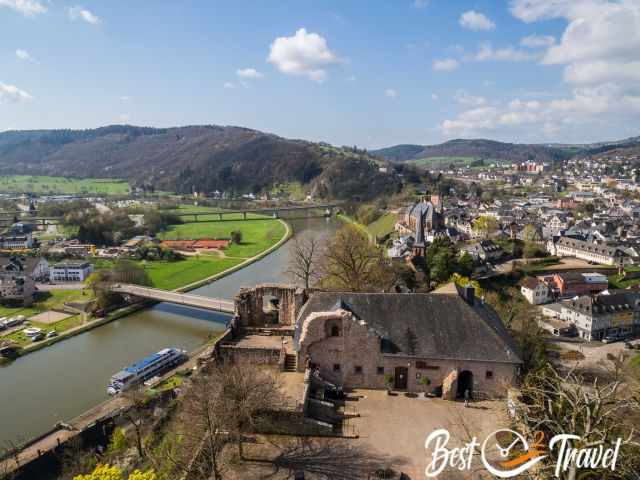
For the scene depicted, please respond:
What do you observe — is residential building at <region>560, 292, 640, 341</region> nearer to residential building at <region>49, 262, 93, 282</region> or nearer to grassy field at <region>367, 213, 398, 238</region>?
grassy field at <region>367, 213, 398, 238</region>

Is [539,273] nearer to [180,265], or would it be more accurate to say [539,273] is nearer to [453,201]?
[180,265]

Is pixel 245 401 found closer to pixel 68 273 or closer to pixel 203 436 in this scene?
pixel 203 436

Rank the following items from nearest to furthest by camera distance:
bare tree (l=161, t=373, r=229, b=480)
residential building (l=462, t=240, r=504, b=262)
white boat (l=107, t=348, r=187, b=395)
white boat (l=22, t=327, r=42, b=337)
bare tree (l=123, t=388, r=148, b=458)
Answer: bare tree (l=161, t=373, r=229, b=480)
bare tree (l=123, t=388, r=148, b=458)
white boat (l=107, t=348, r=187, b=395)
white boat (l=22, t=327, r=42, b=337)
residential building (l=462, t=240, r=504, b=262)

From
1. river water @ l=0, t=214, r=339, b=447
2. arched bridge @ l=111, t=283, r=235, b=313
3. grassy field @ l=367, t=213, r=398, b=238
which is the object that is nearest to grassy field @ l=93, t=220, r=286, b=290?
arched bridge @ l=111, t=283, r=235, b=313

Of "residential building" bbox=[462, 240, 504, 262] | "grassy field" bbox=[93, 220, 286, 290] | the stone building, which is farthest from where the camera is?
"grassy field" bbox=[93, 220, 286, 290]

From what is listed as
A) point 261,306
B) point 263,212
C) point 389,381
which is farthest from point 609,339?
point 263,212

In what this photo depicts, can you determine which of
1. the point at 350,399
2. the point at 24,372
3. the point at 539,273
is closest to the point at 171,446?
the point at 350,399
